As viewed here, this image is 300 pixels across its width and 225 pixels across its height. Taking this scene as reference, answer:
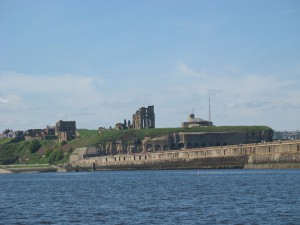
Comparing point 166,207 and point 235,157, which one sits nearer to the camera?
point 166,207

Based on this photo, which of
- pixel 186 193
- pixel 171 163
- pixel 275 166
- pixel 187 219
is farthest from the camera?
pixel 171 163

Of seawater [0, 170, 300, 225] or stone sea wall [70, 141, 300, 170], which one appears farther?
stone sea wall [70, 141, 300, 170]

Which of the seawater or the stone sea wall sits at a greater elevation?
the stone sea wall

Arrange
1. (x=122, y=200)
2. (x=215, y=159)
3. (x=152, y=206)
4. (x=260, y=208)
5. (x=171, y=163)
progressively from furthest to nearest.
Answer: (x=171, y=163) < (x=215, y=159) < (x=122, y=200) < (x=152, y=206) < (x=260, y=208)

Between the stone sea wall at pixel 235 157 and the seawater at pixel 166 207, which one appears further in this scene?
the stone sea wall at pixel 235 157

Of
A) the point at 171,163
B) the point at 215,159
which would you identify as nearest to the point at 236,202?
the point at 215,159

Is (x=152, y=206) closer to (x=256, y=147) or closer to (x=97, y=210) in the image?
(x=97, y=210)

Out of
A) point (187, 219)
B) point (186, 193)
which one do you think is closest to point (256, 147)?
point (186, 193)

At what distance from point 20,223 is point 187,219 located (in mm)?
12623

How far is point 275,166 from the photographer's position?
14775 centimetres

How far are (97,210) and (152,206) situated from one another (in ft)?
17.0

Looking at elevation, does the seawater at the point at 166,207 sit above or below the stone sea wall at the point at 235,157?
below

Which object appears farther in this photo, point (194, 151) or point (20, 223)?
point (194, 151)

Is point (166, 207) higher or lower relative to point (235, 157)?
lower
